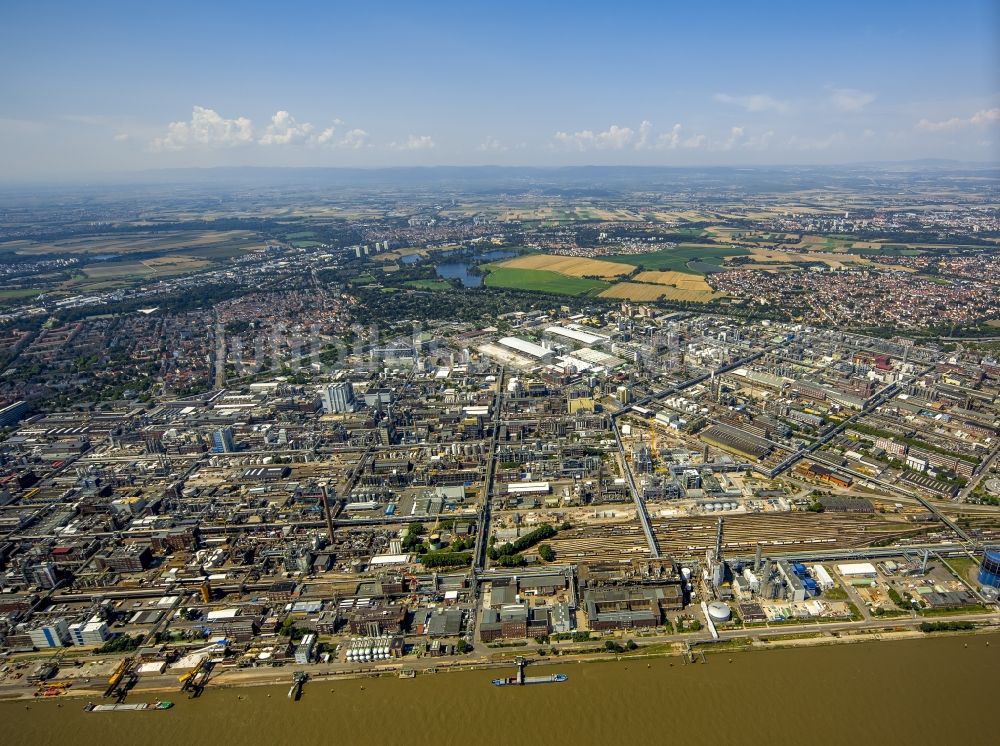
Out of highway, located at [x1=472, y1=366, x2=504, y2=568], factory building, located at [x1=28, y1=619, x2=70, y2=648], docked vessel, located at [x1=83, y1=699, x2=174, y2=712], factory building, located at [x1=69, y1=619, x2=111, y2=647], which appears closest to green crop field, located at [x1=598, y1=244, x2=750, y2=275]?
highway, located at [x1=472, y1=366, x2=504, y2=568]

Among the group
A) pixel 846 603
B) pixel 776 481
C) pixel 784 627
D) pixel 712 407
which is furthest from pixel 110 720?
pixel 712 407

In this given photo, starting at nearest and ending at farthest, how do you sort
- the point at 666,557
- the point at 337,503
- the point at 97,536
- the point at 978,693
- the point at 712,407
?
the point at 978,693
the point at 666,557
the point at 97,536
the point at 337,503
the point at 712,407

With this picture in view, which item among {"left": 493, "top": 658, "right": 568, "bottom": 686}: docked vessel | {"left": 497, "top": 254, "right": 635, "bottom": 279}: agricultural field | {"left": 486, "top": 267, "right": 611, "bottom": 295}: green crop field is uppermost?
{"left": 497, "top": 254, "right": 635, "bottom": 279}: agricultural field

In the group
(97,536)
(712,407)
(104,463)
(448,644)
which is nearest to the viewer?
(448,644)

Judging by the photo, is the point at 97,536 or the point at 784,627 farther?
the point at 97,536

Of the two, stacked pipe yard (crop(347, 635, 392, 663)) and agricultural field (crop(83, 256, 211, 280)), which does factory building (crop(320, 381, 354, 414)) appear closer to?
stacked pipe yard (crop(347, 635, 392, 663))

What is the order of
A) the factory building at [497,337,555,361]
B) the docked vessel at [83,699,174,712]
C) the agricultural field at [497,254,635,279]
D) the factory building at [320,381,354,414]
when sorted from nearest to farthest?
the docked vessel at [83,699,174,712]
the factory building at [320,381,354,414]
the factory building at [497,337,555,361]
the agricultural field at [497,254,635,279]

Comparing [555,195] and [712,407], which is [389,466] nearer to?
[712,407]
